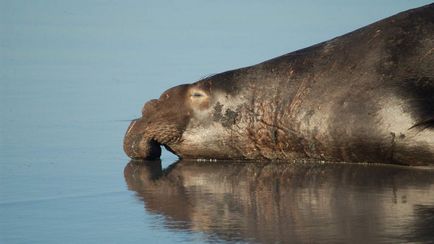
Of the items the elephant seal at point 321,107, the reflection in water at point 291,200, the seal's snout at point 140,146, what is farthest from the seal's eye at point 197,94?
the reflection in water at point 291,200

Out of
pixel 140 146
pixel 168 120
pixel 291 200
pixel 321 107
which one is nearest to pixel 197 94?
pixel 168 120

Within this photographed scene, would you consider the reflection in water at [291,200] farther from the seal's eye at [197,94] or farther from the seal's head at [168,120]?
the seal's eye at [197,94]

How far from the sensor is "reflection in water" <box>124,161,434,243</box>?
22.4ft

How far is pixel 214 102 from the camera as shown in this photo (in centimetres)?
1152

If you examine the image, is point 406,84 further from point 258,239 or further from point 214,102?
point 258,239

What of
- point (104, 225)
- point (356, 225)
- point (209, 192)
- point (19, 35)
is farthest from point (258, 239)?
point (19, 35)

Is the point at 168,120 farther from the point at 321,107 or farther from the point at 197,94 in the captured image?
the point at 321,107

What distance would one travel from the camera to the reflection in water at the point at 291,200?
6.84m

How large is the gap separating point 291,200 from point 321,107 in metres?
2.48

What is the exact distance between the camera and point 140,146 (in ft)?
37.7

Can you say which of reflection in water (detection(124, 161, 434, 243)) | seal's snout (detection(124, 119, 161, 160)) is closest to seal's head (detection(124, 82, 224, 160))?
seal's snout (detection(124, 119, 161, 160))

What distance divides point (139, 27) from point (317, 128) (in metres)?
12.8

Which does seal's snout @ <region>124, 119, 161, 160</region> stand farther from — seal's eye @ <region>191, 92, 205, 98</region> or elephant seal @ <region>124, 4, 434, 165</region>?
seal's eye @ <region>191, 92, 205, 98</region>

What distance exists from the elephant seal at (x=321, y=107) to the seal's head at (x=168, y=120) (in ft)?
0.03
